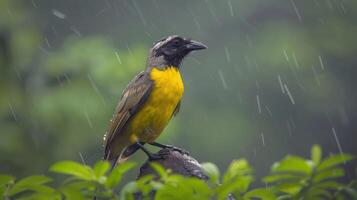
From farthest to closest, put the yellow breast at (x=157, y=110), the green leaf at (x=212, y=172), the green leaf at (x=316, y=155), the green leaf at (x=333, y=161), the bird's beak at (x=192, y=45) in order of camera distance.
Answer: the bird's beak at (x=192, y=45), the yellow breast at (x=157, y=110), the green leaf at (x=212, y=172), the green leaf at (x=316, y=155), the green leaf at (x=333, y=161)

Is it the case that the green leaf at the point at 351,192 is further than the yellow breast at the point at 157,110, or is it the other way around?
the yellow breast at the point at 157,110

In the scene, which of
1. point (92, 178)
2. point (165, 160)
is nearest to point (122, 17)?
point (165, 160)

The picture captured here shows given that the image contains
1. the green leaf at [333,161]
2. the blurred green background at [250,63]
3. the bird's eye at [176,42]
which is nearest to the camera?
the green leaf at [333,161]

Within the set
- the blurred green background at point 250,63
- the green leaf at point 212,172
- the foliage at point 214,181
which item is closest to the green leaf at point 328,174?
the foliage at point 214,181

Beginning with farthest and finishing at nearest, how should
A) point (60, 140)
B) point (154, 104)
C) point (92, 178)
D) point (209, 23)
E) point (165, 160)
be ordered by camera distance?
point (209, 23), point (60, 140), point (154, 104), point (165, 160), point (92, 178)

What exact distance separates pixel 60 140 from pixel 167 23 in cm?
720

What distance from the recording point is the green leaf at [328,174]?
1421 millimetres

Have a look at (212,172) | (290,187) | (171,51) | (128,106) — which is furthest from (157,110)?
(290,187)

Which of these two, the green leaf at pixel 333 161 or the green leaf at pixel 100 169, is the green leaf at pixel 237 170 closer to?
the green leaf at pixel 333 161

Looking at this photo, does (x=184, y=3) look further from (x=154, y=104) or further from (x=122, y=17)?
(x=154, y=104)

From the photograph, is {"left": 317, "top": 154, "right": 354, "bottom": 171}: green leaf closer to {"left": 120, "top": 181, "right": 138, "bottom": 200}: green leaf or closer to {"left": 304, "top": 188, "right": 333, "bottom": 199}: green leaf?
{"left": 304, "top": 188, "right": 333, "bottom": 199}: green leaf

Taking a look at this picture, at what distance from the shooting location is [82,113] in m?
7.59

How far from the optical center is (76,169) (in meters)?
1.54

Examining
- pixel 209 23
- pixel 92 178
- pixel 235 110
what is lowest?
pixel 235 110
